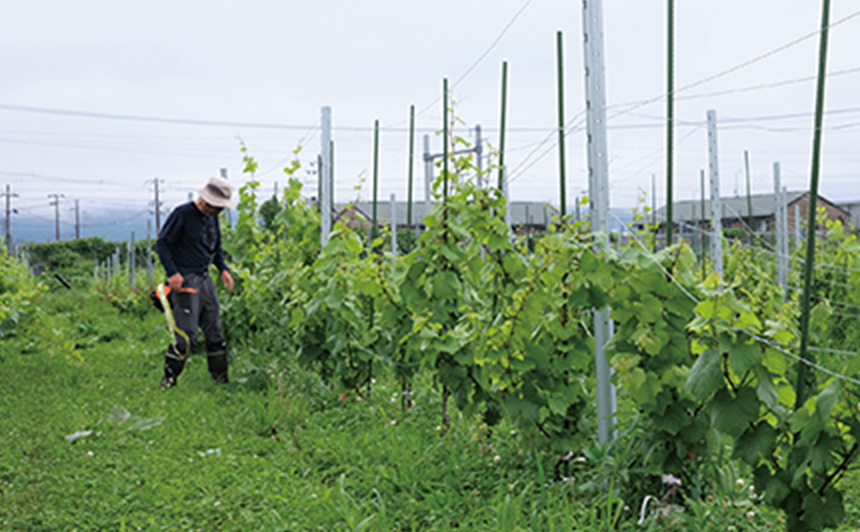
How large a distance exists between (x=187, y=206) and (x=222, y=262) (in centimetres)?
64

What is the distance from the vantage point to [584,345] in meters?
3.01

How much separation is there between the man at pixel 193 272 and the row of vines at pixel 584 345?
43.1 inches

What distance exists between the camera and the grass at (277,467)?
9.37 ft

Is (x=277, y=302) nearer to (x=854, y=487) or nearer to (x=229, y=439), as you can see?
(x=229, y=439)

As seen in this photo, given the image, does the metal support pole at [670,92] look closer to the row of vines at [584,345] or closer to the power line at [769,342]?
the power line at [769,342]

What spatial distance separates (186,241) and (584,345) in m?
3.63

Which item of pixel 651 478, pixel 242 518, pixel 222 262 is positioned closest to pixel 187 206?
pixel 222 262

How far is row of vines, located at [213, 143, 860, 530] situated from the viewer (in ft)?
7.00

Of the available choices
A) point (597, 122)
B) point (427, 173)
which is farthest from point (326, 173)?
point (427, 173)

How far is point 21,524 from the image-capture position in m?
3.03

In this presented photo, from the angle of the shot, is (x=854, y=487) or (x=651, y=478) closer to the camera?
(x=651, y=478)

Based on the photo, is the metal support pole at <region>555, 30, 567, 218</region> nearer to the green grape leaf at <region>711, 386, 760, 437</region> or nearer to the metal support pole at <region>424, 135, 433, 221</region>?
the green grape leaf at <region>711, 386, 760, 437</region>

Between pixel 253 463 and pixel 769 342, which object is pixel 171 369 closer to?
pixel 253 463

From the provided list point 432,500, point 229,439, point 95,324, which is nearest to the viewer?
point 432,500
